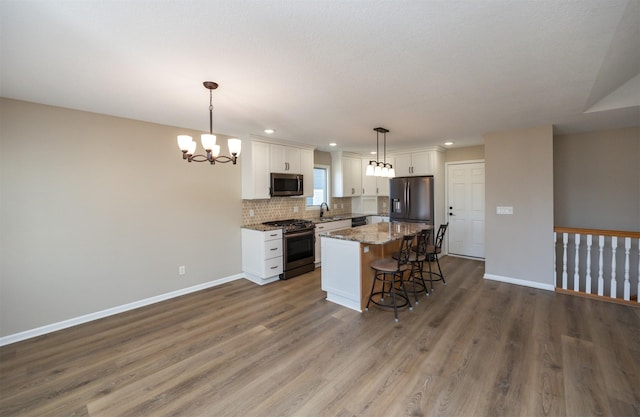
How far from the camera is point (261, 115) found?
335cm

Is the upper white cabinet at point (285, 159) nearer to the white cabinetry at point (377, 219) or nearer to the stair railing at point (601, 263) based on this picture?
the white cabinetry at point (377, 219)

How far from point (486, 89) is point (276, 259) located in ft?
11.7

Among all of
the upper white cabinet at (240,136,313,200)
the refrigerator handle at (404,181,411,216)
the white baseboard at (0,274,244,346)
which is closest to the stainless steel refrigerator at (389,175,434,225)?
the refrigerator handle at (404,181,411,216)

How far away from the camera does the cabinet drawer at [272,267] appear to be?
4.28 m

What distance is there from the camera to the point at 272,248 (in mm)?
4363

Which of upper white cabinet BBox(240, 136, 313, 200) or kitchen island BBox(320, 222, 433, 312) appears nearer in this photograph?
kitchen island BBox(320, 222, 433, 312)

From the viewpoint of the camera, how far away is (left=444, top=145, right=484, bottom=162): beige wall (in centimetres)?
551

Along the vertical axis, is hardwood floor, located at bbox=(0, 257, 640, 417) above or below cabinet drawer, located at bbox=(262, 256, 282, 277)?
below

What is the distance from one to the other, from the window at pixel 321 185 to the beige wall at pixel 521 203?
127 inches

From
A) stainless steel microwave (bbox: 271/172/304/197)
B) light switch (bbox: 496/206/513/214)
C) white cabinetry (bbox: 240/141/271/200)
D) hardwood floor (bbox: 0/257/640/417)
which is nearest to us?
hardwood floor (bbox: 0/257/640/417)

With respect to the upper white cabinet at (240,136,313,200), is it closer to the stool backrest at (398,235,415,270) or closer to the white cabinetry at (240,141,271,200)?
the white cabinetry at (240,141,271,200)

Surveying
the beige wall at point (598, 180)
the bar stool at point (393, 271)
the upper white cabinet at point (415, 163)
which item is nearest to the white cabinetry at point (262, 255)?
the bar stool at point (393, 271)

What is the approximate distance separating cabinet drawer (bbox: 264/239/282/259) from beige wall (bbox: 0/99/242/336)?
2.91 feet

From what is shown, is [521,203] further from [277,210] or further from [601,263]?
[277,210]
